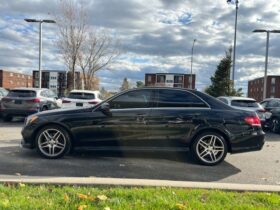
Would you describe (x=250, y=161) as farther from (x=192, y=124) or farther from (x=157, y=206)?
(x=157, y=206)

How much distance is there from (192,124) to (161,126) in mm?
622

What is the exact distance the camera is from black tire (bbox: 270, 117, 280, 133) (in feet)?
45.5

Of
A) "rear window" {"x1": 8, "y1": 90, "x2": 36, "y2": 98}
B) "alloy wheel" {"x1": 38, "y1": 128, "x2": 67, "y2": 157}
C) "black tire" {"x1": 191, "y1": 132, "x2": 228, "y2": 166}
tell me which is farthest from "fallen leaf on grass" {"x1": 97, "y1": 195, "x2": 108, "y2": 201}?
"rear window" {"x1": 8, "y1": 90, "x2": 36, "y2": 98}

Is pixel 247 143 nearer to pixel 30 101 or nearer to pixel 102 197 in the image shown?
pixel 102 197

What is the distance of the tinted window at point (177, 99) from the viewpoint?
23.2 ft

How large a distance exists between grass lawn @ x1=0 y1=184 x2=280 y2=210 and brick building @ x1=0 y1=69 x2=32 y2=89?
98745mm

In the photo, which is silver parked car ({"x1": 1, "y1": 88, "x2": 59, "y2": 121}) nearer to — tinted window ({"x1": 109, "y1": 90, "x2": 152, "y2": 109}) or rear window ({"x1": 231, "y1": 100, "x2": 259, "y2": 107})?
rear window ({"x1": 231, "y1": 100, "x2": 259, "y2": 107})

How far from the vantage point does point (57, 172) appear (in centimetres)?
600

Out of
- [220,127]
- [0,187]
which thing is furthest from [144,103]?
[0,187]

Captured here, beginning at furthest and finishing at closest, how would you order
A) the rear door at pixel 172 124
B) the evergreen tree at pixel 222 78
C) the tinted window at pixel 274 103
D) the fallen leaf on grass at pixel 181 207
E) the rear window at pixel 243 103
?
the evergreen tree at pixel 222 78, the tinted window at pixel 274 103, the rear window at pixel 243 103, the rear door at pixel 172 124, the fallen leaf on grass at pixel 181 207

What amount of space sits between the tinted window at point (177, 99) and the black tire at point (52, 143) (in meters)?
2.03

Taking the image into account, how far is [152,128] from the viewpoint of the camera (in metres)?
6.91

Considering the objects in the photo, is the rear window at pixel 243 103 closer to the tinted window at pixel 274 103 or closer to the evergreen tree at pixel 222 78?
the tinted window at pixel 274 103

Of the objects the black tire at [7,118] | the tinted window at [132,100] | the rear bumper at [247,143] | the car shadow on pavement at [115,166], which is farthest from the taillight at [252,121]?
the black tire at [7,118]
